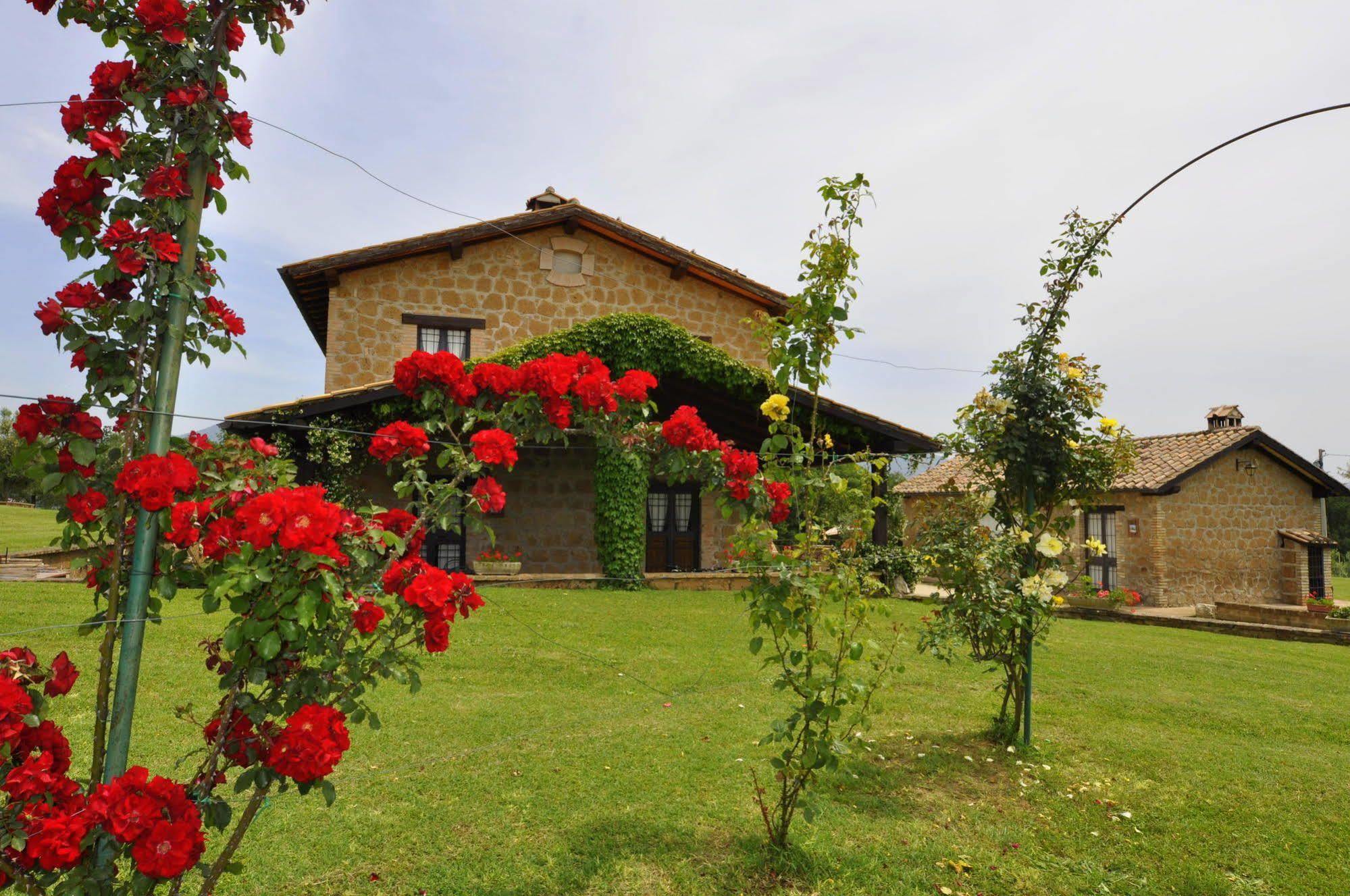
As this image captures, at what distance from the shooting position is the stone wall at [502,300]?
13.2 metres

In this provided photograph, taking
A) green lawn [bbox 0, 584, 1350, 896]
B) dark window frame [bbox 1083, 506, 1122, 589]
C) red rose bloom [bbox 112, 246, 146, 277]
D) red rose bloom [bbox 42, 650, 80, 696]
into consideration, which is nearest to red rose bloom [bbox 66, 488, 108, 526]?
red rose bloom [bbox 42, 650, 80, 696]

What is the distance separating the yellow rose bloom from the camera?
3561 millimetres

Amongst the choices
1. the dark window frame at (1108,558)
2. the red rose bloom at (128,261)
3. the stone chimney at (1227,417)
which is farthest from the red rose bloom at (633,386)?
the stone chimney at (1227,417)

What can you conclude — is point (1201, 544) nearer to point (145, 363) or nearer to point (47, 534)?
point (145, 363)

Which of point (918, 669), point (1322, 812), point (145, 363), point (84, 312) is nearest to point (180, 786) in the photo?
point (145, 363)

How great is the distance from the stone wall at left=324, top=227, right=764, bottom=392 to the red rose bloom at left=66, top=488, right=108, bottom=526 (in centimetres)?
1109

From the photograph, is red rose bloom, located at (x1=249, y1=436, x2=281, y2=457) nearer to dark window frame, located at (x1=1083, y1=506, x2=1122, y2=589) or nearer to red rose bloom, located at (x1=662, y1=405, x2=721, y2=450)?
red rose bloom, located at (x1=662, y1=405, x2=721, y2=450)

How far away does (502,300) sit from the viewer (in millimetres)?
13984

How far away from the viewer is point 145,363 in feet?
7.97

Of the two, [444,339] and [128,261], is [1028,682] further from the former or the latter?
[444,339]

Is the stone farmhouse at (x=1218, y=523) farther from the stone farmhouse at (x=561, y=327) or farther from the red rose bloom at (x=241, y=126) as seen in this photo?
the red rose bloom at (x=241, y=126)

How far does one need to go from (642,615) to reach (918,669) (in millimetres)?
3549

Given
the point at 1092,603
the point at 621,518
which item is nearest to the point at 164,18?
the point at 621,518

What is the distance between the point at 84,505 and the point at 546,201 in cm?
1391
